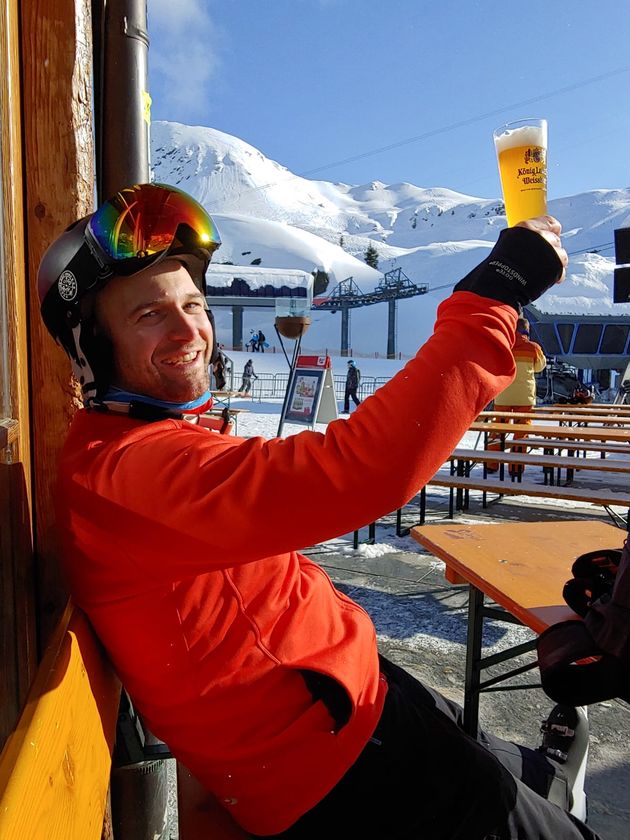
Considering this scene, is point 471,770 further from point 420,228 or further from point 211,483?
point 420,228

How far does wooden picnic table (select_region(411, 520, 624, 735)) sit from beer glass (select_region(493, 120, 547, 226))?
3.59 ft

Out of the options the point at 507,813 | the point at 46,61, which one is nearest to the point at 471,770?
the point at 507,813

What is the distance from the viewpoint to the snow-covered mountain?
79.8 metres

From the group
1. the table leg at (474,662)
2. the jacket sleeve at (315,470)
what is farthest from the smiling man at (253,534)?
the table leg at (474,662)

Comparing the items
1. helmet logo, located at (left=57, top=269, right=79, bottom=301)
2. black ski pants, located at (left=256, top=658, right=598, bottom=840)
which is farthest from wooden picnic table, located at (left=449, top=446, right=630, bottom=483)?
helmet logo, located at (left=57, top=269, right=79, bottom=301)

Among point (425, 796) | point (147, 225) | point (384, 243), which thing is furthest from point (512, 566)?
point (384, 243)

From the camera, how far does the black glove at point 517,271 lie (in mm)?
1116

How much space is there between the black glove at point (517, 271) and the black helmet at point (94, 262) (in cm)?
70

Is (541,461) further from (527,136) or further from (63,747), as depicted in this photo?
(63,747)

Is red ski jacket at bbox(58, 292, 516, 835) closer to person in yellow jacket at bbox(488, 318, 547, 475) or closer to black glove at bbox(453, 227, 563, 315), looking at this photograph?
black glove at bbox(453, 227, 563, 315)

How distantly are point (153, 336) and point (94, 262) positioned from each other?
20 cm

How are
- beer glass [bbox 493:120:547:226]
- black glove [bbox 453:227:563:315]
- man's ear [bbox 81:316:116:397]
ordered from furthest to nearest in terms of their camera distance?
beer glass [bbox 493:120:547:226] → man's ear [bbox 81:316:116:397] → black glove [bbox 453:227:563:315]

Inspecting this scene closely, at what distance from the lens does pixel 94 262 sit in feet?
4.37

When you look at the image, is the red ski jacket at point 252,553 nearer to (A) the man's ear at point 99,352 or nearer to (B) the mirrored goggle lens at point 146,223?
(A) the man's ear at point 99,352
